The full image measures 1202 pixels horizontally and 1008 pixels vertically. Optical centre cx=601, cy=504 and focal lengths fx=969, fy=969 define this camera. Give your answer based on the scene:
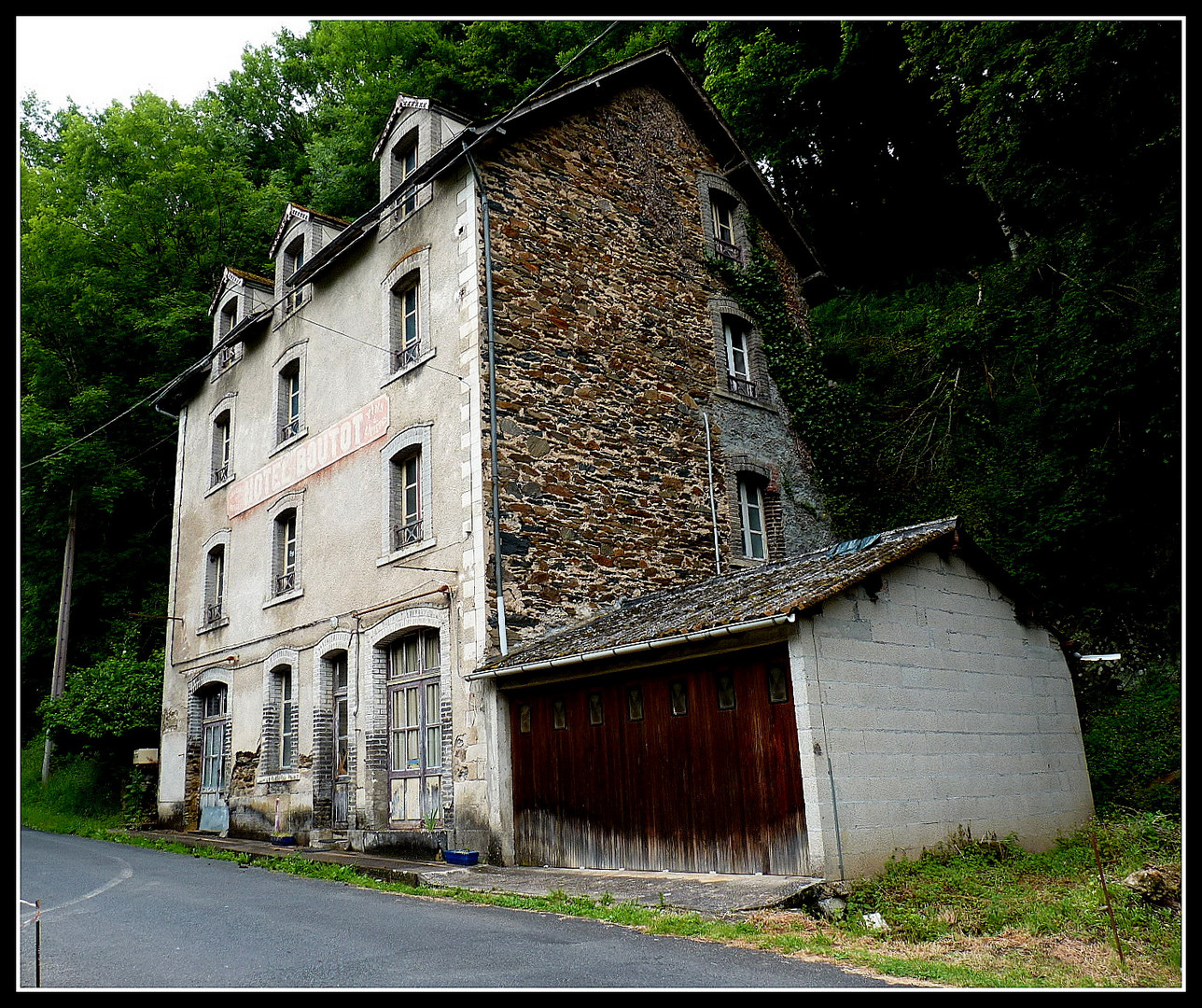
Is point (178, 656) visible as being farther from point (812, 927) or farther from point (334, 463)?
point (812, 927)

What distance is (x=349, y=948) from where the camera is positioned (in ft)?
19.9

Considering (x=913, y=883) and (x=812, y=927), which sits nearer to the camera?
(x=812, y=927)

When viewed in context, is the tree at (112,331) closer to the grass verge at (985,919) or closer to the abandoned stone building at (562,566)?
the abandoned stone building at (562,566)

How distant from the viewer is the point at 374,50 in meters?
26.6

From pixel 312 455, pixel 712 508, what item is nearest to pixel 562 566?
pixel 712 508

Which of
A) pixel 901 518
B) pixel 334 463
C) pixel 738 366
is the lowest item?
pixel 901 518

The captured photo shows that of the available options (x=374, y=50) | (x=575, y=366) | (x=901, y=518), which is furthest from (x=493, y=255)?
(x=374, y=50)

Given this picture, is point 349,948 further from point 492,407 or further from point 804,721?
point 492,407

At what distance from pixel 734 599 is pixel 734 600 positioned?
0.18 ft

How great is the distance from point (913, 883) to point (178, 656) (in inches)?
584

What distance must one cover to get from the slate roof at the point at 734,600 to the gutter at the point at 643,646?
0.5 inches

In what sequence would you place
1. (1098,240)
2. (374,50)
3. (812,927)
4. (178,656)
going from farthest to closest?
(374,50) → (178,656) → (1098,240) → (812,927)

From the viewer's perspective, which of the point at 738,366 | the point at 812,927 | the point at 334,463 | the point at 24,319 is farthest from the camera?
the point at 24,319

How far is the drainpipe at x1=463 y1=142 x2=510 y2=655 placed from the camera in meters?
11.1
